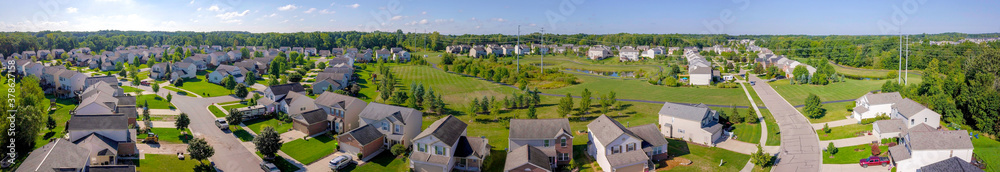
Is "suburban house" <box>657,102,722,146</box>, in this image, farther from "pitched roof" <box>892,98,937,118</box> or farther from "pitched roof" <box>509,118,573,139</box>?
"pitched roof" <box>892,98,937,118</box>

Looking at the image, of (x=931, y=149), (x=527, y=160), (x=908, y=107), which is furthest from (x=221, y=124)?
(x=908, y=107)

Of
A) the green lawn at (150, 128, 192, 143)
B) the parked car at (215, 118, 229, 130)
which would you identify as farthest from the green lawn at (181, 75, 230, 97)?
the green lawn at (150, 128, 192, 143)

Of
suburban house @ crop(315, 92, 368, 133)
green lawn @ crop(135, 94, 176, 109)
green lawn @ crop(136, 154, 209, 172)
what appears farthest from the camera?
green lawn @ crop(135, 94, 176, 109)

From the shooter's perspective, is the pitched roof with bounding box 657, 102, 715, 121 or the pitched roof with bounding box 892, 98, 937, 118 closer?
the pitched roof with bounding box 657, 102, 715, 121

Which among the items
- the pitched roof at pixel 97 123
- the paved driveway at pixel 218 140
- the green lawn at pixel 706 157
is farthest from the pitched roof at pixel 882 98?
the pitched roof at pixel 97 123

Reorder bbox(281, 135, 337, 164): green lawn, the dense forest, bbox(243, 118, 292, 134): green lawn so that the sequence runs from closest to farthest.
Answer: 1. bbox(281, 135, 337, 164): green lawn
2. bbox(243, 118, 292, 134): green lawn
3. the dense forest

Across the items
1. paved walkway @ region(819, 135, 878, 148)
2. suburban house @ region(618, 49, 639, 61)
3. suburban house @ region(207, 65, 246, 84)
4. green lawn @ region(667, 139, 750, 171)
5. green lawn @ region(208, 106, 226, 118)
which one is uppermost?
suburban house @ region(618, 49, 639, 61)

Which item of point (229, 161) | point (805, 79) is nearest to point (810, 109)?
point (805, 79)
